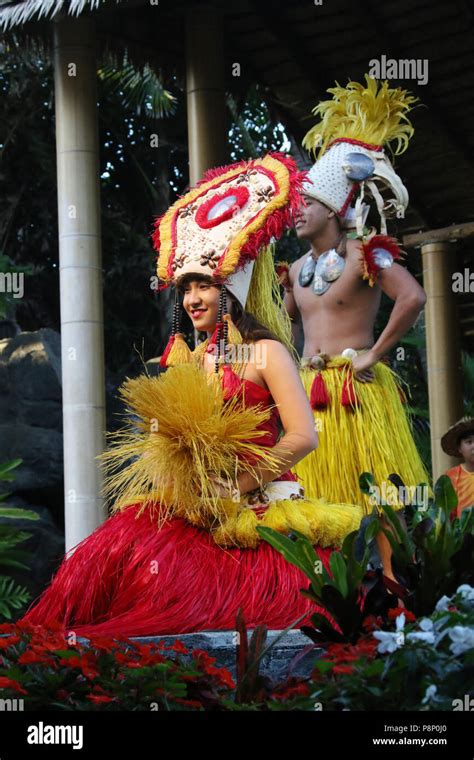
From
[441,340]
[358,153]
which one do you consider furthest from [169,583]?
[441,340]

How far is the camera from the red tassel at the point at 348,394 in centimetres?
467

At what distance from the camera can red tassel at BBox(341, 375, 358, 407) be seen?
467 cm

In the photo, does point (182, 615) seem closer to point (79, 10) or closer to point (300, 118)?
point (79, 10)

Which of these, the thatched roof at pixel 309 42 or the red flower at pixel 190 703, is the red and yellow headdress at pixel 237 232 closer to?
the red flower at pixel 190 703

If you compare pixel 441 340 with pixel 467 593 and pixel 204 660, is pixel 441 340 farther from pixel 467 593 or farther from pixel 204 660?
pixel 467 593

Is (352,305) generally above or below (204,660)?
above

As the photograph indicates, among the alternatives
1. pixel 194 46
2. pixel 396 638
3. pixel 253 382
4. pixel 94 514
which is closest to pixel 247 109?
pixel 194 46

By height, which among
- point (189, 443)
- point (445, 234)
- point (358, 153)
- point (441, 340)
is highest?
point (445, 234)

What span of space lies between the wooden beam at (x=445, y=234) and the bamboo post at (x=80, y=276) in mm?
2931

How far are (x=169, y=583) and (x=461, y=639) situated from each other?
1.19 metres

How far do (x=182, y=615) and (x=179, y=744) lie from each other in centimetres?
93

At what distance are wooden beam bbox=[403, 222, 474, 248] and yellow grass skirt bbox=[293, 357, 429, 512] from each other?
412 cm

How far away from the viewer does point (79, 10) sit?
247 inches

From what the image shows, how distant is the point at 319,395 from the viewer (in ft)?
15.3
